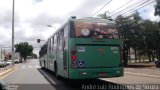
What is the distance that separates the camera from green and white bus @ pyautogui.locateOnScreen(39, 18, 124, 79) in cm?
1559

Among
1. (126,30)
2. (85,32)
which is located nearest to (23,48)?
(126,30)

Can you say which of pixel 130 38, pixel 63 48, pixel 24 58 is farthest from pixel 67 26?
pixel 24 58

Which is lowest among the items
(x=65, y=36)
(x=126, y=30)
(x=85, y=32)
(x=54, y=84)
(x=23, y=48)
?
(x=54, y=84)

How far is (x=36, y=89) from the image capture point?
15.9m

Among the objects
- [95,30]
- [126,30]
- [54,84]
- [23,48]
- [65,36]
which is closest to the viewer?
[95,30]

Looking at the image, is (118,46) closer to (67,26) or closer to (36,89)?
(67,26)

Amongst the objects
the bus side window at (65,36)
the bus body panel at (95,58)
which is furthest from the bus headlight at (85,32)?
the bus side window at (65,36)

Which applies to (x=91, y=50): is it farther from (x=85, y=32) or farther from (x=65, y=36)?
(x=65, y=36)

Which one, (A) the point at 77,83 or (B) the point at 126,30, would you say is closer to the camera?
(A) the point at 77,83

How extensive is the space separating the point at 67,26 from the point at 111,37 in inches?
82.8

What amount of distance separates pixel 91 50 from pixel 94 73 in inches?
40.4

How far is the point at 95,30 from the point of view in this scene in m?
16.2

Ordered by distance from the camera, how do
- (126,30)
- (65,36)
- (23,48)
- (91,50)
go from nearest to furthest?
(91,50), (65,36), (126,30), (23,48)

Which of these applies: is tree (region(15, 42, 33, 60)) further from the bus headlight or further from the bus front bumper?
the bus front bumper
